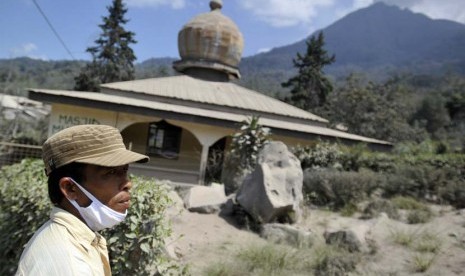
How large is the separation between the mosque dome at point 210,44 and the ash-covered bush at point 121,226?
16.0m

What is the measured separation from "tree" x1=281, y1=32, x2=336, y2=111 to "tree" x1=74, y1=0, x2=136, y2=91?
55.9 ft

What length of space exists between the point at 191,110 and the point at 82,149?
14531 millimetres

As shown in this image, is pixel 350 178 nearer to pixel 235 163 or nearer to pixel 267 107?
pixel 235 163

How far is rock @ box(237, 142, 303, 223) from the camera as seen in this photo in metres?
9.44

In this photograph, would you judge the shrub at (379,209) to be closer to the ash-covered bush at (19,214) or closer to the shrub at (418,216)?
the shrub at (418,216)

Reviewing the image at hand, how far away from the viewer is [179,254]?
7.30 metres

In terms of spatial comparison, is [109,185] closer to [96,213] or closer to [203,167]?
[96,213]

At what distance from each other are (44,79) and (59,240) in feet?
311

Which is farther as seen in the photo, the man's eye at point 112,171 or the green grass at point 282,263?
the green grass at point 282,263

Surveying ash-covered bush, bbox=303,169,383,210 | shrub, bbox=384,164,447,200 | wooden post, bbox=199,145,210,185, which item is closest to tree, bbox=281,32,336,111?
wooden post, bbox=199,145,210,185

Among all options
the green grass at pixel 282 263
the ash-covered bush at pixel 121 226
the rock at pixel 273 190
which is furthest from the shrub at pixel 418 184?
the ash-covered bush at pixel 121 226

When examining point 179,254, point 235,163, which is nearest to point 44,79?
point 235,163

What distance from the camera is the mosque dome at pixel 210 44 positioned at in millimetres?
21141

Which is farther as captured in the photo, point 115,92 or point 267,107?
point 267,107
